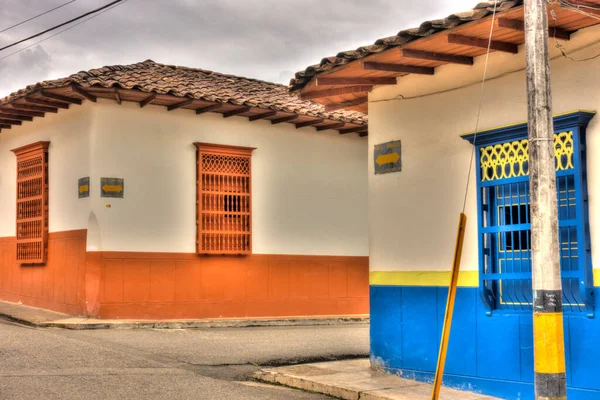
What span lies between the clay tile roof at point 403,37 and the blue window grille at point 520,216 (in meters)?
1.14

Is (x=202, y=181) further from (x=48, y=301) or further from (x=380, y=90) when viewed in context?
(x=380, y=90)

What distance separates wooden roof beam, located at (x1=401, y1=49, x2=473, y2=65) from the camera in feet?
25.0

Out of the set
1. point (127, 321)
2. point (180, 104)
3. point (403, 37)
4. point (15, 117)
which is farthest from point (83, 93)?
point (403, 37)

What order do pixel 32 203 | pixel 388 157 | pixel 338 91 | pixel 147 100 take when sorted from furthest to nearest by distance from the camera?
1. pixel 32 203
2. pixel 147 100
3. pixel 338 91
4. pixel 388 157

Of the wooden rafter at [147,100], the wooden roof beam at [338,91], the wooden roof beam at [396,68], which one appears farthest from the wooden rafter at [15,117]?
the wooden roof beam at [396,68]

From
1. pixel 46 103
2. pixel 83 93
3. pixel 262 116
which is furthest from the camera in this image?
pixel 262 116

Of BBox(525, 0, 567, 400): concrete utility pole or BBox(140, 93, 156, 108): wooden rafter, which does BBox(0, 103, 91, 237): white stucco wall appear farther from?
BBox(525, 0, 567, 400): concrete utility pole

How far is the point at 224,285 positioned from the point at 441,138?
7.17 meters

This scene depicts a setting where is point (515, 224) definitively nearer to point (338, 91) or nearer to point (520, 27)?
point (520, 27)

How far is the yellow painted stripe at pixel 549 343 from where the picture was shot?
5.14 meters

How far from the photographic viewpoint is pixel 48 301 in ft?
46.7

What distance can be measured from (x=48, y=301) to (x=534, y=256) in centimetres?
1094

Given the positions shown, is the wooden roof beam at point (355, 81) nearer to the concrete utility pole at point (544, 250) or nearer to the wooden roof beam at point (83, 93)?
the concrete utility pole at point (544, 250)

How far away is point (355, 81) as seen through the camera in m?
8.80
